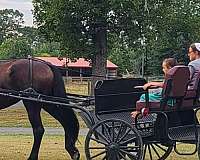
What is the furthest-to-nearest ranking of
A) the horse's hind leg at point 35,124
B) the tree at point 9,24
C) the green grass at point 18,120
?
the tree at point 9,24 < the green grass at point 18,120 < the horse's hind leg at point 35,124

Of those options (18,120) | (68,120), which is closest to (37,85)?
(68,120)

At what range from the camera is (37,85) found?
33.4ft

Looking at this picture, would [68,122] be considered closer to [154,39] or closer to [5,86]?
[5,86]

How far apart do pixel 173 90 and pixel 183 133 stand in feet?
3.00

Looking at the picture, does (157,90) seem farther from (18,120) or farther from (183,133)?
(18,120)

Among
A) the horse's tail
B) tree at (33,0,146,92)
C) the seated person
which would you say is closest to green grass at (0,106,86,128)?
tree at (33,0,146,92)

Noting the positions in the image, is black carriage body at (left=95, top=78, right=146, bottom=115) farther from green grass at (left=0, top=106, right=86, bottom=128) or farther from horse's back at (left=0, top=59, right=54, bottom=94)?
green grass at (left=0, top=106, right=86, bottom=128)

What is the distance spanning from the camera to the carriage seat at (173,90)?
8.18 metres

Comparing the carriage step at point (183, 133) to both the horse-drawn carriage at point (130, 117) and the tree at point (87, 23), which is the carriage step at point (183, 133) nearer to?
the horse-drawn carriage at point (130, 117)

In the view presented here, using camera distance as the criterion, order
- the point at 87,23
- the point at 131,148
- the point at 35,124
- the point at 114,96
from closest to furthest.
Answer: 1. the point at 131,148
2. the point at 114,96
3. the point at 35,124
4. the point at 87,23

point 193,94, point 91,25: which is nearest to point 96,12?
point 91,25

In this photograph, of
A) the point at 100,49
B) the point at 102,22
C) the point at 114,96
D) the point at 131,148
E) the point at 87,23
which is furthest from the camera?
the point at 100,49

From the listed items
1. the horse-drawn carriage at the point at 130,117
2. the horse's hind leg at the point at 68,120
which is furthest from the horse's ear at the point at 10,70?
the horse's hind leg at the point at 68,120

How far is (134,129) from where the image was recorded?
8.32m
